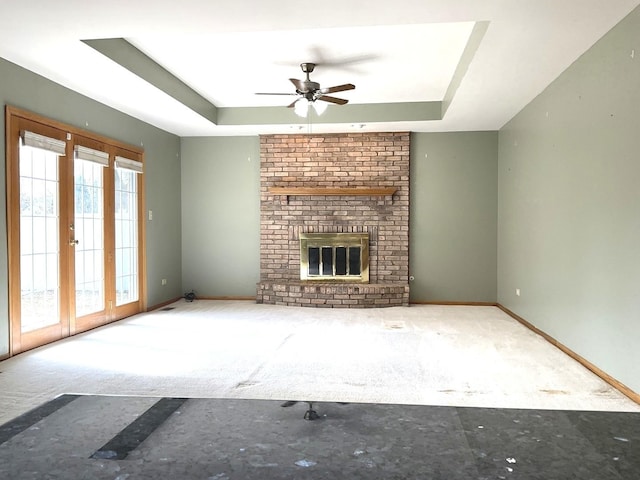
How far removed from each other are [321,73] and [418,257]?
3.11 meters

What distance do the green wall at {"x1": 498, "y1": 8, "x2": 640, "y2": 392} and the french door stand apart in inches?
179

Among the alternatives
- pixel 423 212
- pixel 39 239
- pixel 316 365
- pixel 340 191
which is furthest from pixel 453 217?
pixel 39 239

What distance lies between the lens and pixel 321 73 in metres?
5.15

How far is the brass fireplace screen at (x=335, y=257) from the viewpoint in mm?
7102

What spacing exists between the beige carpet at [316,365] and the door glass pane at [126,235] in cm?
45

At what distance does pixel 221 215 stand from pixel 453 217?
133 inches

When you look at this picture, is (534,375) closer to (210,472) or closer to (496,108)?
(210,472)

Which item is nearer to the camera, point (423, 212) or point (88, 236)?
point (88, 236)

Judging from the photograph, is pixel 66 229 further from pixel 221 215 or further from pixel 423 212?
Result: pixel 423 212

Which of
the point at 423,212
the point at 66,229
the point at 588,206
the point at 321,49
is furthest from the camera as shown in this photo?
the point at 423,212

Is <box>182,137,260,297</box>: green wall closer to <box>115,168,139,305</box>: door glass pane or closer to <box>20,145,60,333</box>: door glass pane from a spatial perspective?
<box>115,168,139,305</box>: door glass pane

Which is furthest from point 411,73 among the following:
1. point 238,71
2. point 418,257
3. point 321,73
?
point 418,257

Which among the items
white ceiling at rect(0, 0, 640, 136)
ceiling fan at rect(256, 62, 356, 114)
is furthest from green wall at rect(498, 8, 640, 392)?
ceiling fan at rect(256, 62, 356, 114)

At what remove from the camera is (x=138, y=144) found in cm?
623
